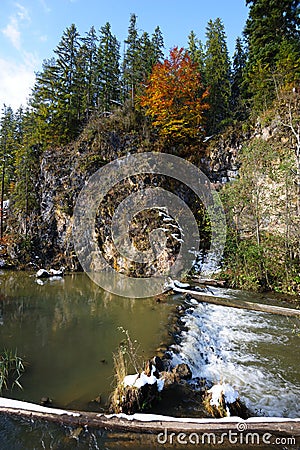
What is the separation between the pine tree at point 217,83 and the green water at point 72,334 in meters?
18.6

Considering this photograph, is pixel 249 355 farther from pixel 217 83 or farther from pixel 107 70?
pixel 107 70

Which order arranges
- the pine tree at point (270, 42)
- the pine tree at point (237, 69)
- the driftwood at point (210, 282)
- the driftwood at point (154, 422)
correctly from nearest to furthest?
the driftwood at point (154, 422) < the driftwood at point (210, 282) < the pine tree at point (270, 42) < the pine tree at point (237, 69)

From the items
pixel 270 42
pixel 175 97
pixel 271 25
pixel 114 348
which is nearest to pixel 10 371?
pixel 114 348

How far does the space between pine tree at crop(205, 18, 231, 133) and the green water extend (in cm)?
1859

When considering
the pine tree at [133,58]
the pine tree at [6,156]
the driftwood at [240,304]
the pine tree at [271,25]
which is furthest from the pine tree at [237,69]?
the pine tree at [6,156]

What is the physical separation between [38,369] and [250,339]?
5117 mm

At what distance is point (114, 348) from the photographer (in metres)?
6.18

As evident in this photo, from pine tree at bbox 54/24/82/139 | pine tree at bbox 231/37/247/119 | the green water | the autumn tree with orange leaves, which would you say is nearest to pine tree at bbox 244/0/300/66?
the autumn tree with orange leaves

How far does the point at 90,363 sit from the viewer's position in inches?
216

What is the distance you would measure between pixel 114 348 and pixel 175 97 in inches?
756

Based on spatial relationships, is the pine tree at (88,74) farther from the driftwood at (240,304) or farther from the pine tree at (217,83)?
the driftwood at (240,304)

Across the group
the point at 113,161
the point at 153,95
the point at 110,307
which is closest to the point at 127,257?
the point at 110,307

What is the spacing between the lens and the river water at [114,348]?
409 centimetres

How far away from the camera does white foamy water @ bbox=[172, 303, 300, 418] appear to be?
4406mm
